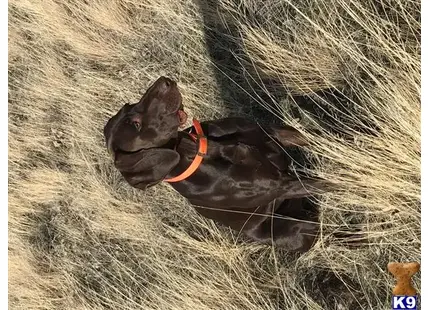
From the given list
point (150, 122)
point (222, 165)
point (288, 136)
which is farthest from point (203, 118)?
point (150, 122)

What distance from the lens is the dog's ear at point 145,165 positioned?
3.35m

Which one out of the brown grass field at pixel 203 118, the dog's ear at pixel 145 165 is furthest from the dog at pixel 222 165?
the brown grass field at pixel 203 118

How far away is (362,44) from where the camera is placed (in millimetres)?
4219

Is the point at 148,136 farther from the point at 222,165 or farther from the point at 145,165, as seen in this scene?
the point at 222,165

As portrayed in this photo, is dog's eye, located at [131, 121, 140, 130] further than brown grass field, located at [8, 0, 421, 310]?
No

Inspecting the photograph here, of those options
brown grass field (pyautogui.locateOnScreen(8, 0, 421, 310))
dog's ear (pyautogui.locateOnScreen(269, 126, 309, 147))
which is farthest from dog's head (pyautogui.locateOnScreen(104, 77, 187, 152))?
brown grass field (pyautogui.locateOnScreen(8, 0, 421, 310))

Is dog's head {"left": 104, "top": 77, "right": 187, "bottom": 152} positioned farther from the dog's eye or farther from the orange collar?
the orange collar

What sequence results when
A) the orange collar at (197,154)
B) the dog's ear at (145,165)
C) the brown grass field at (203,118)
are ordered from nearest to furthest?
the dog's ear at (145,165) < the orange collar at (197,154) < the brown grass field at (203,118)

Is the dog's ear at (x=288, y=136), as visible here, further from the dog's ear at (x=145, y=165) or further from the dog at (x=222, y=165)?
the dog's ear at (x=145, y=165)

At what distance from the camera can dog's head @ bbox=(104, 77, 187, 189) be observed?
3.36 meters

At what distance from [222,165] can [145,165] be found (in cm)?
58

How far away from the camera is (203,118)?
15.8 ft

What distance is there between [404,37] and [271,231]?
1.57 metres
